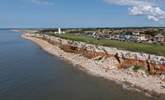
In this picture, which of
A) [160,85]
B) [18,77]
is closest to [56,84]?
[18,77]

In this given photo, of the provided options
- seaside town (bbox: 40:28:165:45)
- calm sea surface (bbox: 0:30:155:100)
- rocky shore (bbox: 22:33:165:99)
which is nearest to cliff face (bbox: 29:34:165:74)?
rocky shore (bbox: 22:33:165:99)

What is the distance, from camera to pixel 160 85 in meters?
35.7

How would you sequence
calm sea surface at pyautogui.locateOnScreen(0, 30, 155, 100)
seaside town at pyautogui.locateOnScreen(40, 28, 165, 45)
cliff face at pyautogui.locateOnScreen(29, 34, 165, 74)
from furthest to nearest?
1. seaside town at pyautogui.locateOnScreen(40, 28, 165, 45)
2. cliff face at pyautogui.locateOnScreen(29, 34, 165, 74)
3. calm sea surface at pyautogui.locateOnScreen(0, 30, 155, 100)

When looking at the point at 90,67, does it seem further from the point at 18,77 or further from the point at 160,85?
the point at 160,85

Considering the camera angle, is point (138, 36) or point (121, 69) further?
point (138, 36)

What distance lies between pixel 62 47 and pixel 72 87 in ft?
150

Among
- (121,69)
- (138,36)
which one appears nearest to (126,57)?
(121,69)

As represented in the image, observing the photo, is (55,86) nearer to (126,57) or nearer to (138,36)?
(126,57)

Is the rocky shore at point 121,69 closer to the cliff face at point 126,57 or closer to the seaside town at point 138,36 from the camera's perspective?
the cliff face at point 126,57

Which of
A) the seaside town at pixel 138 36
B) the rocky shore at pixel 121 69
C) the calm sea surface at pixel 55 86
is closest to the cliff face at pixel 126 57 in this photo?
the rocky shore at pixel 121 69

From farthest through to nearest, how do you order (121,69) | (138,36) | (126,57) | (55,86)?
(138,36) → (126,57) → (121,69) → (55,86)

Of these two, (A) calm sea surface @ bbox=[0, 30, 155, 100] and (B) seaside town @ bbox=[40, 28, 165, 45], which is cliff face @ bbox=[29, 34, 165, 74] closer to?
(A) calm sea surface @ bbox=[0, 30, 155, 100]

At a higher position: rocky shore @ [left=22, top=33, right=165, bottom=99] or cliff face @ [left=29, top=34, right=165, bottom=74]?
cliff face @ [left=29, top=34, right=165, bottom=74]

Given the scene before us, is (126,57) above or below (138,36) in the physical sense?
above
